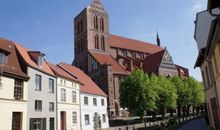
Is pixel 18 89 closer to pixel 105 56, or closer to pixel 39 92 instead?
pixel 39 92

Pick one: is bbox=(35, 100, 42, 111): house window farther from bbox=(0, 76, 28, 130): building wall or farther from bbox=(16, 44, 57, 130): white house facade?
bbox=(0, 76, 28, 130): building wall

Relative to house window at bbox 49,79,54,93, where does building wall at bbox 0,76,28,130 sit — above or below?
below

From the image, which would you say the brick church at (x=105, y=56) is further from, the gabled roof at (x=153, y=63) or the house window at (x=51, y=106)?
the house window at (x=51, y=106)

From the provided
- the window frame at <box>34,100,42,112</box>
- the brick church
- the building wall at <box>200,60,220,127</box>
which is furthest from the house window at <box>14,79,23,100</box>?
the brick church

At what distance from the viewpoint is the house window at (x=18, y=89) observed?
24.8m

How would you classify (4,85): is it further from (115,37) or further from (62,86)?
(115,37)

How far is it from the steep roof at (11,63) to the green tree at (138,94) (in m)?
23.0

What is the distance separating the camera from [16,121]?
24578mm

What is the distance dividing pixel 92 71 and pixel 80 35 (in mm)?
12592

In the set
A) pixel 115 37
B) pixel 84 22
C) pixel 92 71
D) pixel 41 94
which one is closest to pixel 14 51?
pixel 41 94

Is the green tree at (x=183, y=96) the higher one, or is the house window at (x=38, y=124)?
the green tree at (x=183, y=96)

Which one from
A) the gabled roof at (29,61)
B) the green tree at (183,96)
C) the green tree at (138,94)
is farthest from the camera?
the green tree at (183,96)

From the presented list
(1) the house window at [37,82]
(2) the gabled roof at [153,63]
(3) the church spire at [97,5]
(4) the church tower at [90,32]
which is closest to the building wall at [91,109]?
(1) the house window at [37,82]

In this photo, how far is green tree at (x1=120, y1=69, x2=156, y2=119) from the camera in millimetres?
44156
